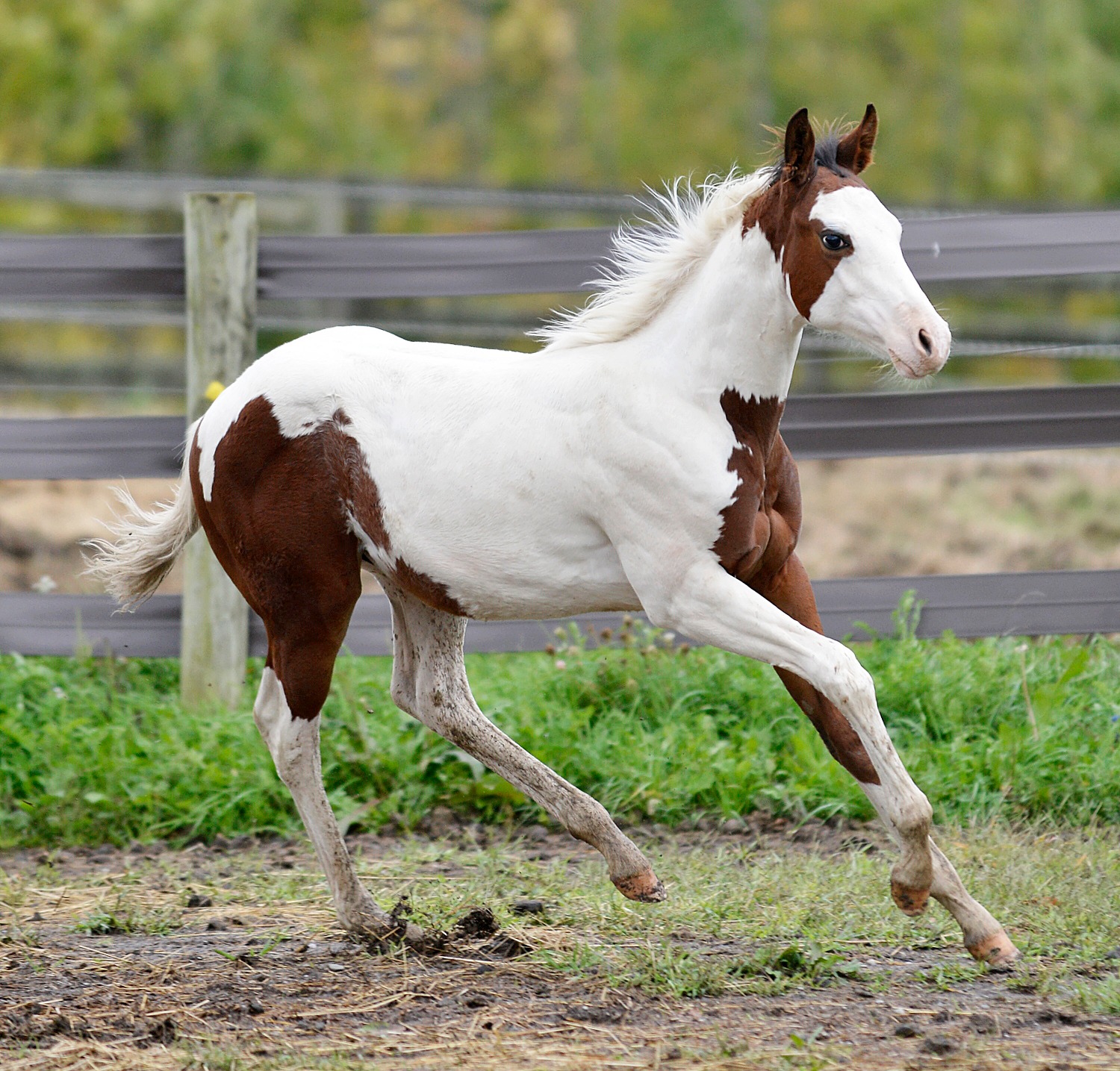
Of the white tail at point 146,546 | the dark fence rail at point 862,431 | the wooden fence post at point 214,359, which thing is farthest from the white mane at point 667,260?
the wooden fence post at point 214,359

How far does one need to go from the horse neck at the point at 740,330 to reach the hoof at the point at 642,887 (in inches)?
48.9

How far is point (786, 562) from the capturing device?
3688mm

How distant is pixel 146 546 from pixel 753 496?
1.81 metres

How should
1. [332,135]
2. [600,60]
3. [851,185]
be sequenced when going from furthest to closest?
[600,60]
[332,135]
[851,185]

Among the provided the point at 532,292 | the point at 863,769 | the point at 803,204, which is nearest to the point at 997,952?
the point at 863,769

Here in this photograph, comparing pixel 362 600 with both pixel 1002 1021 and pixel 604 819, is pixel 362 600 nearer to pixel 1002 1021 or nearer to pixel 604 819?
pixel 604 819

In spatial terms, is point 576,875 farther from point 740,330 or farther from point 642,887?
point 740,330

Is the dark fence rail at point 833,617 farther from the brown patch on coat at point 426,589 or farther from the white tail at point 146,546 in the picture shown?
the brown patch on coat at point 426,589

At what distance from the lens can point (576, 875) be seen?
430 centimetres

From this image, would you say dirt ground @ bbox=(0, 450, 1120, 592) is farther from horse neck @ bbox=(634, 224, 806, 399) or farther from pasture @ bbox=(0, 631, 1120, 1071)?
horse neck @ bbox=(634, 224, 806, 399)

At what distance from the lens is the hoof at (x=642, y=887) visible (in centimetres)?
369

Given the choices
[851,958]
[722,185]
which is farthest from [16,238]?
[851,958]

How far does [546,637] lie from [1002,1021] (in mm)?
2636

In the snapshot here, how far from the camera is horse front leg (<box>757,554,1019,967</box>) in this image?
3391 mm
